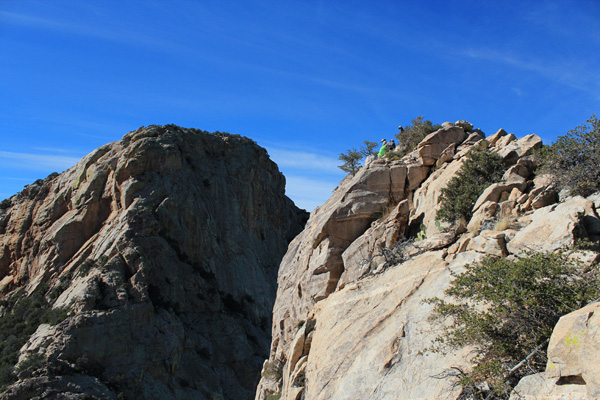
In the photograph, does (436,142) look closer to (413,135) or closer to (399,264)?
(413,135)

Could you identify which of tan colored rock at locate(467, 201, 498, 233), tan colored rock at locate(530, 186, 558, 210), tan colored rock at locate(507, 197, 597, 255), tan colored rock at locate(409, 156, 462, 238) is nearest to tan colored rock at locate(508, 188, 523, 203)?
tan colored rock at locate(467, 201, 498, 233)

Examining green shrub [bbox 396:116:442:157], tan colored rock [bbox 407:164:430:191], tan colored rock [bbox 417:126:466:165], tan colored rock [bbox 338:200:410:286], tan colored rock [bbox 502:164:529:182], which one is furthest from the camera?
green shrub [bbox 396:116:442:157]

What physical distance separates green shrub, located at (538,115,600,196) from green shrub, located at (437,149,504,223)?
1.61 metres

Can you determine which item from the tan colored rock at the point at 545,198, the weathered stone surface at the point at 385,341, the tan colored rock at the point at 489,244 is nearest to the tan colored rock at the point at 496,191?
the tan colored rock at the point at 545,198

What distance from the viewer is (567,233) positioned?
357 inches

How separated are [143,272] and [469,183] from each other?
1775 inches

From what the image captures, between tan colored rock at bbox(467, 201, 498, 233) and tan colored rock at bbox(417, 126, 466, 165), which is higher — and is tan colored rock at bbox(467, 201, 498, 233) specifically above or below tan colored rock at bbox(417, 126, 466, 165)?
below

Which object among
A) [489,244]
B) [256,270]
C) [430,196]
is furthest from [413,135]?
[256,270]

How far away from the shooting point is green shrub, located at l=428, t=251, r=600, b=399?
7.62 meters

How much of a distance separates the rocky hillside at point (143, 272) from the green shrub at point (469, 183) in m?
37.1

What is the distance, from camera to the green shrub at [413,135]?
19.4 m

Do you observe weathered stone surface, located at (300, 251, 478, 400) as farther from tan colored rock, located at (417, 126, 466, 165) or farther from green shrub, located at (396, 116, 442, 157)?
green shrub, located at (396, 116, 442, 157)

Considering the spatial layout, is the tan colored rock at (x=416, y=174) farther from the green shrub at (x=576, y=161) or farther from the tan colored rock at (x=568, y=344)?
the tan colored rock at (x=568, y=344)

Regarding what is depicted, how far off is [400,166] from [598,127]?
19.9 feet
